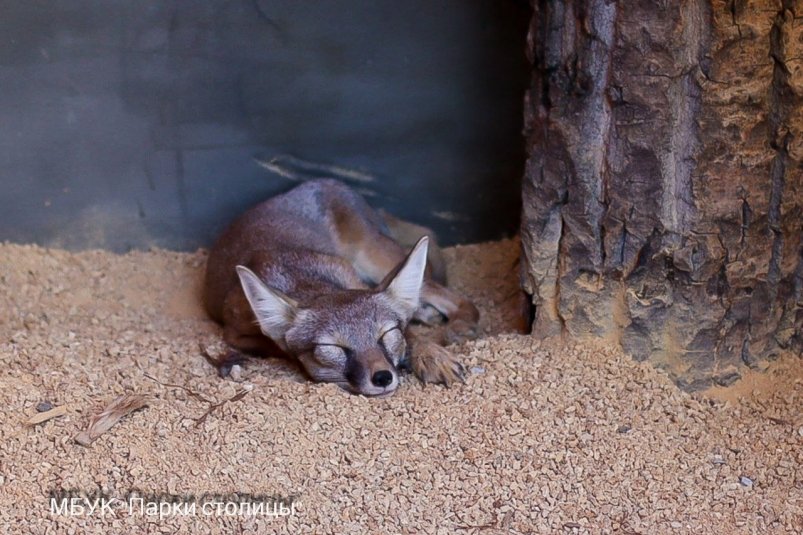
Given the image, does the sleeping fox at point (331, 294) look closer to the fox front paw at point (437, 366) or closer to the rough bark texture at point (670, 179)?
the fox front paw at point (437, 366)

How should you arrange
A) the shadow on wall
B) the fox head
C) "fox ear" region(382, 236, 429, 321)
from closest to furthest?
1. the fox head
2. "fox ear" region(382, 236, 429, 321)
3. the shadow on wall

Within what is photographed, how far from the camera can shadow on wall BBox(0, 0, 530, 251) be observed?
5.58 metres

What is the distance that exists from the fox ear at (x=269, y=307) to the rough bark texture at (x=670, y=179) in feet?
4.16

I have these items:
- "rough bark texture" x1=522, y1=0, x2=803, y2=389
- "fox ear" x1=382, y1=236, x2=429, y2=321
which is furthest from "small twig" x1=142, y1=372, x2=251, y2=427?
"rough bark texture" x1=522, y1=0, x2=803, y2=389

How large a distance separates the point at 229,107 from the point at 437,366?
84.9 inches

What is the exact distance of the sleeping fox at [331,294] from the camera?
4930mm

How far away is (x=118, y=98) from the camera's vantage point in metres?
5.71

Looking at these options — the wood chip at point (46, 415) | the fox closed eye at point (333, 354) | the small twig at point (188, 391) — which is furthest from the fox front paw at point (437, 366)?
the wood chip at point (46, 415)

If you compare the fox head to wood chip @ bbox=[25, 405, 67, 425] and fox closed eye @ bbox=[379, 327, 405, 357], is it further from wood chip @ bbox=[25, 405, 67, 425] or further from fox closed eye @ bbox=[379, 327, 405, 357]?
wood chip @ bbox=[25, 405, 67, 425]

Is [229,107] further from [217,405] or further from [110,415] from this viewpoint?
[110,415]

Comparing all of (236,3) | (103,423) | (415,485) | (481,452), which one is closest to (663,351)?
(481,452)

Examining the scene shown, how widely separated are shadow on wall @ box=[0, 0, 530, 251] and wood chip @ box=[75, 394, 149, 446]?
2.03 meters

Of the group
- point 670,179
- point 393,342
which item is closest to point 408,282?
point 393,342

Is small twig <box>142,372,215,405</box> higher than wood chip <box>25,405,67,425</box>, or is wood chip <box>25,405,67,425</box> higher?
wood chip <box>25,405,67,425</box>
